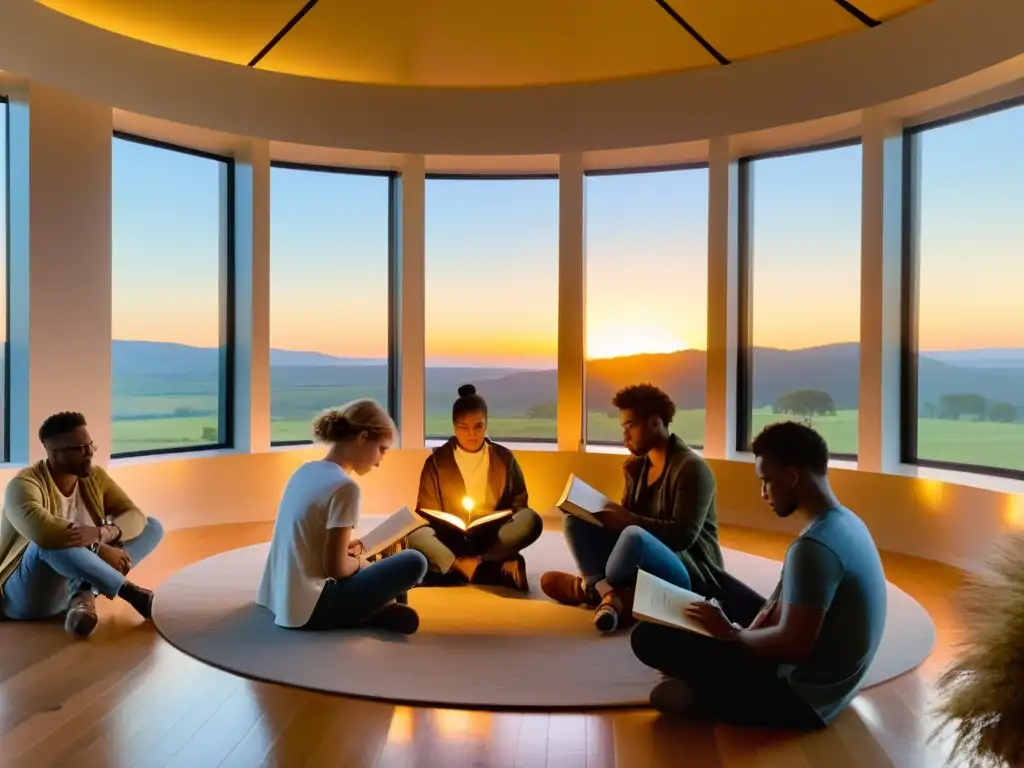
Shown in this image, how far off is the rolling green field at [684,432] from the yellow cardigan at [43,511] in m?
2.24

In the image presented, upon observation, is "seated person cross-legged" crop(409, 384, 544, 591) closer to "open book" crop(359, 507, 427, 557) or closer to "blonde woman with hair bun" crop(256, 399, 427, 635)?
"open book" crop(359, 507, 427, 557)

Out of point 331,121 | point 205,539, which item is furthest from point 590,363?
point 205,539

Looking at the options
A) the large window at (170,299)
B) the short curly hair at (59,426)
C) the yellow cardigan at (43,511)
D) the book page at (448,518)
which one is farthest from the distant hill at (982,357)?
the large window at (170,299)

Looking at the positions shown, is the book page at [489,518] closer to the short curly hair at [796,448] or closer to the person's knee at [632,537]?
the person's knee at [632,537]

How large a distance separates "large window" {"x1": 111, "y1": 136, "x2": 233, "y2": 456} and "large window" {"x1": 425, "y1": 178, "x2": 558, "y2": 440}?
1677 millimetres

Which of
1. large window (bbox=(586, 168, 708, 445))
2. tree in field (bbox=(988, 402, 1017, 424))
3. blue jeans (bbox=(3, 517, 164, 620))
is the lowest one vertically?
blue jeans (bbox=(3, 517, 164, 620))

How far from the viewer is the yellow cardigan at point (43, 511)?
130 inches

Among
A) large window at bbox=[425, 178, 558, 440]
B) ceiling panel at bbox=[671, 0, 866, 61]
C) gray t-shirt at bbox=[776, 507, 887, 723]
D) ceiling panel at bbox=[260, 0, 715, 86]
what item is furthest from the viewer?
large window at bbox=[425, 178, 558, 440]

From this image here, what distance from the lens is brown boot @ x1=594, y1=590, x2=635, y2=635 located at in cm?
330

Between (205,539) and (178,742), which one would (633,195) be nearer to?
(205,539)

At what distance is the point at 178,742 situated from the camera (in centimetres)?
230

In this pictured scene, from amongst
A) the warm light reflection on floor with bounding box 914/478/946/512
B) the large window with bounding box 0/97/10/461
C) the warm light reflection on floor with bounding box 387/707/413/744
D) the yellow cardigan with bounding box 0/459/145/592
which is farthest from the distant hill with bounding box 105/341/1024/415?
the warm light reflection on floor with bounding box 387/707/413/744

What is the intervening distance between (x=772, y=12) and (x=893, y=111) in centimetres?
99

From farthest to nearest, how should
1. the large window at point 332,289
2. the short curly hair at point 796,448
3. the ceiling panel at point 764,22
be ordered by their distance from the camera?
the large window at point 332,289 < the ceiling panel at point 764,22 < the short curly hair at point 796,448
